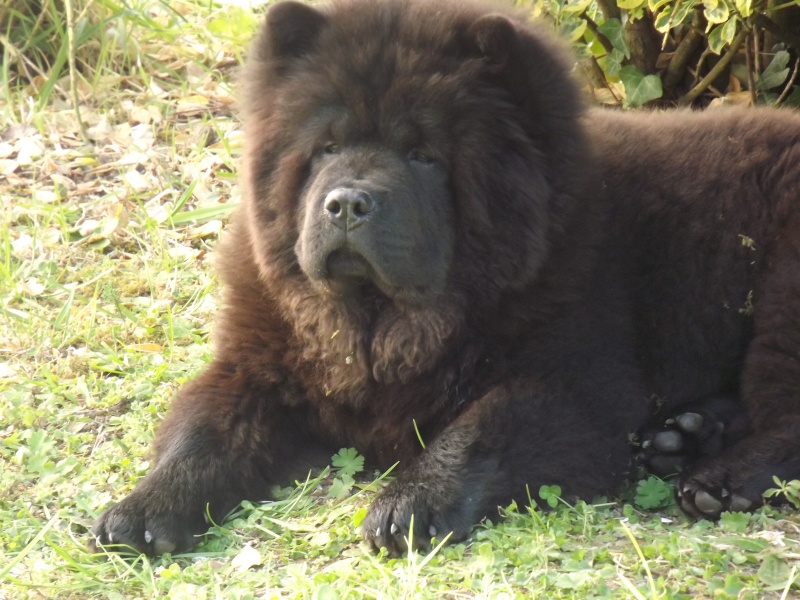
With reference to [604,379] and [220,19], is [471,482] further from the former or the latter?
[220,19]

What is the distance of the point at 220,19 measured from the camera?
647cm

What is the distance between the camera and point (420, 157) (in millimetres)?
3229

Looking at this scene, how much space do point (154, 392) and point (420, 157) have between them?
1.50 m

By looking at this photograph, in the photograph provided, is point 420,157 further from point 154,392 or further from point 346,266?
point 154,392

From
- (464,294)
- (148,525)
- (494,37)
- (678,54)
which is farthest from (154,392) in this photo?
(678,54)

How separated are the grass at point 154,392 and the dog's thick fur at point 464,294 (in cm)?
14

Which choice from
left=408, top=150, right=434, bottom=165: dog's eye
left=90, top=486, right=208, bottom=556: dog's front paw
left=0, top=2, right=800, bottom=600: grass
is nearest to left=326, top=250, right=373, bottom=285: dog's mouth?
left=408, top=150, right=434, bottom=165: dog's eye

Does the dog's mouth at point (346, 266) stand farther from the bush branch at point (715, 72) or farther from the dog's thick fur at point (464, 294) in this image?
the bush branch at point (715, 72)

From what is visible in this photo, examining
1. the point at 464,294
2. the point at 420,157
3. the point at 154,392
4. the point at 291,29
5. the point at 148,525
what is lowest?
the point at 154,392

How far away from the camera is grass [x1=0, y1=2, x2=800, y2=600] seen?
2.74m

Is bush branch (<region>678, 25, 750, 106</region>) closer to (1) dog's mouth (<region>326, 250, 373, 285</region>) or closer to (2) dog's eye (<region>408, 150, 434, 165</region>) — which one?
(2) dog's eye (<region>408, 150, 434, 165</region>)

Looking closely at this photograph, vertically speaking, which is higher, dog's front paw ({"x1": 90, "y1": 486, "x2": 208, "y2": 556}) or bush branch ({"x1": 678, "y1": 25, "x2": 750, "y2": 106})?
bush branch ({"x1": 678, "y1": 25, "x2": 750, "y2": 106})

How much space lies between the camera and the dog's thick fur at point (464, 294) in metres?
3.16

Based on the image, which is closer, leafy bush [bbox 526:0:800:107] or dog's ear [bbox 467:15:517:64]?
dog's ear [bbox 467:15:517:64]
